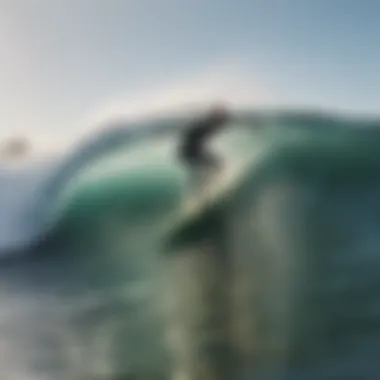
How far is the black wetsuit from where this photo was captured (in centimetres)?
107

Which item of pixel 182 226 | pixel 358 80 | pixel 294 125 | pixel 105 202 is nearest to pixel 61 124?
pixel 105 202

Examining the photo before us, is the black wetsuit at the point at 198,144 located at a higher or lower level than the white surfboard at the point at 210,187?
higher

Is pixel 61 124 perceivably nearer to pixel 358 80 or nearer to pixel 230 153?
pixel 230 153

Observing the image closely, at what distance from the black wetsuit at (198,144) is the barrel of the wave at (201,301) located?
80 millimetres

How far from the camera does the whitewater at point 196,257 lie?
1008mm

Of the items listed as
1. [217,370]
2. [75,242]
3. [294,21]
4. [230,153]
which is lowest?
[217,370]

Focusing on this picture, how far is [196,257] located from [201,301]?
67 mm

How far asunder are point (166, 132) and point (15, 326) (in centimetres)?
38

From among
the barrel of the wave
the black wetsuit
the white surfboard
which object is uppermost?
the black wetsuit

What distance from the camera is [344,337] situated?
1.00 m

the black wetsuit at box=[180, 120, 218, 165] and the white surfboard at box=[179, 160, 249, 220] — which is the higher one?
the black wetsuit at box=[180, 120, 218, 165]

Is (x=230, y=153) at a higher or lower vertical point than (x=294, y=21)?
lower

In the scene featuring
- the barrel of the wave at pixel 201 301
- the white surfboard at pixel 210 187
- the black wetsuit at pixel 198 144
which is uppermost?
the black wetsuit at pixel 198 144

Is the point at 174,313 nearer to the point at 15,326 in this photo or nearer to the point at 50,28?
the point at 15,326
